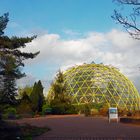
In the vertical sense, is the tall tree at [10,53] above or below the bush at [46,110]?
above

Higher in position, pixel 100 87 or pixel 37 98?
pixel 100 87

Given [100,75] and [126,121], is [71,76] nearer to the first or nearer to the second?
[100,75]

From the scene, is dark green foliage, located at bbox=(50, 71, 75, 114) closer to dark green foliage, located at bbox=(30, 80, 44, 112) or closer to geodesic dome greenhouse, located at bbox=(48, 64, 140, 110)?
dark green foliage, located at bbox=(30, 80, 44, 112)

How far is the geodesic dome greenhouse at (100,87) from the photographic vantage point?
68250mm

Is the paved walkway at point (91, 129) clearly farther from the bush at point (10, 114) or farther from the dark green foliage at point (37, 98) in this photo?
the dark green foliage at point (37, 98)

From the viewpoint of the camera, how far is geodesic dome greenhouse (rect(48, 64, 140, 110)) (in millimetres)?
68250

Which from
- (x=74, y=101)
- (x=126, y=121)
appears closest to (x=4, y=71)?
(x=126, y=121)

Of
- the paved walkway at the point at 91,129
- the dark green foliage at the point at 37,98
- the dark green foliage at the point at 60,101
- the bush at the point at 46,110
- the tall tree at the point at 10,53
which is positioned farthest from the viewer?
the dark green foliage at the point at 37,98

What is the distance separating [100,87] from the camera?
229 ft

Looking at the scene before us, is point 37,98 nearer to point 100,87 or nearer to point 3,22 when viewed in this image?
point 100,87

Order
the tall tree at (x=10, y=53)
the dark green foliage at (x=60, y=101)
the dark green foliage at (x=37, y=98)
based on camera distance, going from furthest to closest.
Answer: the dark green foliage at (x=37, y=98) < the dark green foliage at (x=60, y=101) < the tall tree at (x=10, y=53)

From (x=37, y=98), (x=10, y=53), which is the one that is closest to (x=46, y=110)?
(x=37, y=98)

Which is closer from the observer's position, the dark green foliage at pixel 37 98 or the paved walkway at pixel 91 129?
the paved walkway at pixel 91 129

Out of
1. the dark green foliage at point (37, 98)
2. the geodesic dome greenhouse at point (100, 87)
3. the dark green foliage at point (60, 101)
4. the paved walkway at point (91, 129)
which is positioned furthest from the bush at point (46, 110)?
the paved walkway at point (91, 129)
